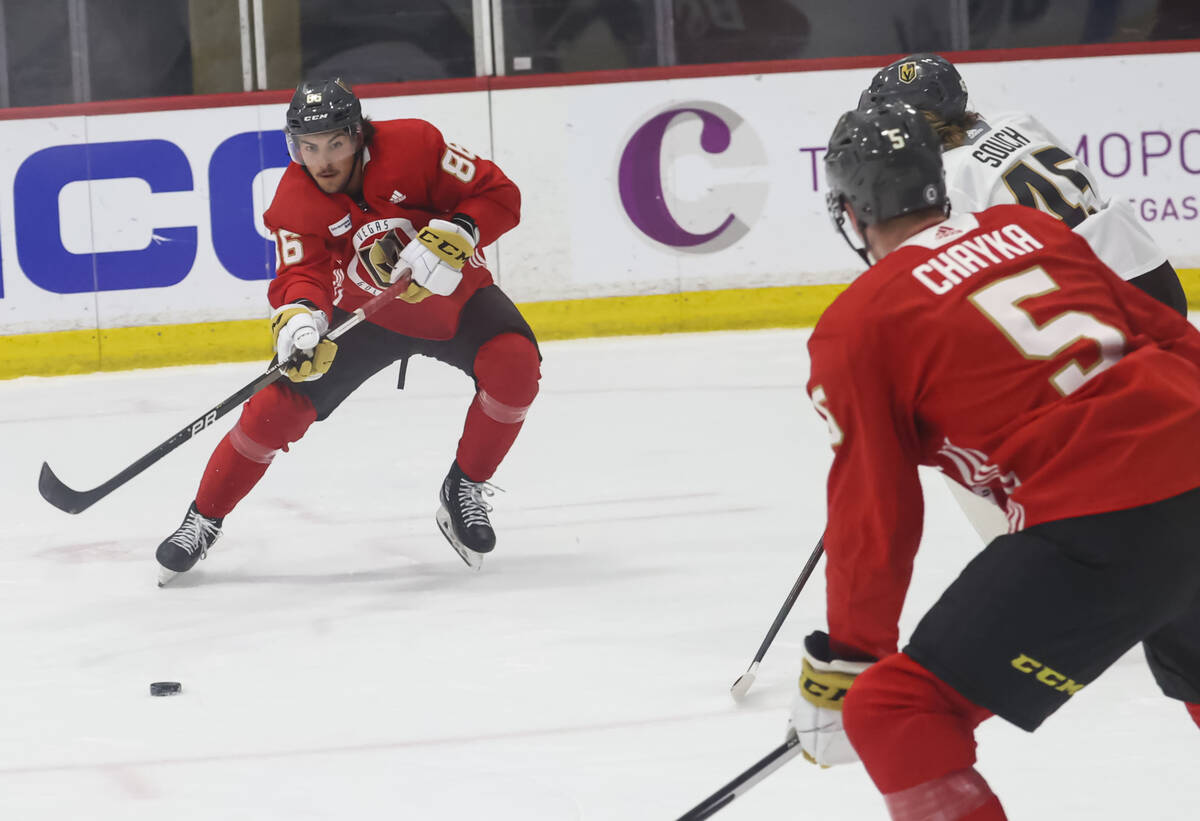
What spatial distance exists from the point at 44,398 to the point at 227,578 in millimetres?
2331

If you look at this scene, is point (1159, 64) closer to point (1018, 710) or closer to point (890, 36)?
point (890, 36)

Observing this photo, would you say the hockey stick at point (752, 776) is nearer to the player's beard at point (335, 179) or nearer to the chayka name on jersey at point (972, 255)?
the chayka name on jersey at point (972, 255)

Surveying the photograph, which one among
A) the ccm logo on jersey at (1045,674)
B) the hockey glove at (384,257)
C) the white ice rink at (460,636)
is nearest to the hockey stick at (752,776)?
the ccm logo on jersey at (1045,674)

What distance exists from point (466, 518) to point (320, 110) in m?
0.88

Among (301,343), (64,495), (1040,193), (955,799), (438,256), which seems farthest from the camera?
(64,495)

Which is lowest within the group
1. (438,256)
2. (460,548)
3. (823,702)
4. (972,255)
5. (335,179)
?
(460,548)

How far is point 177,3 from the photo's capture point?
19.8 feet

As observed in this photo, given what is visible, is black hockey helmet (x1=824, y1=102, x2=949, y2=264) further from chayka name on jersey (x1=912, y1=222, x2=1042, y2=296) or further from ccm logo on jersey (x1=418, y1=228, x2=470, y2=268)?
ccm logo on jersey (x1=418, y1=228, x2=470, y2=268)

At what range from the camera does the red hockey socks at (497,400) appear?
333cm

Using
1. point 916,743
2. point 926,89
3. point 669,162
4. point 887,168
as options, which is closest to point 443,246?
point 926,89

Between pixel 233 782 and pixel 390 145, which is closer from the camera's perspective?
pixel 233 782

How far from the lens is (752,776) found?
1.52m

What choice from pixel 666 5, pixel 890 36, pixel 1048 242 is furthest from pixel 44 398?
pixel 1048 242

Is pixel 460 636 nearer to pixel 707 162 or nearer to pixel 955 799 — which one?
pixel 955 799
